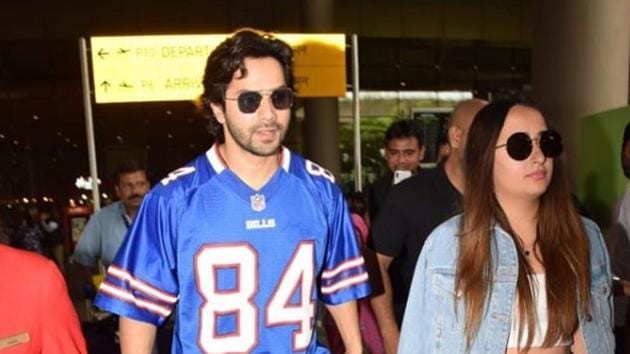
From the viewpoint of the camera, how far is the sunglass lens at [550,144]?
2.51 metres

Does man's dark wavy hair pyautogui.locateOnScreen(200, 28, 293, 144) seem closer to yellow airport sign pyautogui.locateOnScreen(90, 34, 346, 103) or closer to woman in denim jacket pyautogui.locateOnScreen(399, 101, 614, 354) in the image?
woman in denim jacket pyautogui.locateOnScreen(399, 101, 614, 354)

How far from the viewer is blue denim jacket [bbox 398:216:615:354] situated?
8.16 ft

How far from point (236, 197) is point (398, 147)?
2.80 m

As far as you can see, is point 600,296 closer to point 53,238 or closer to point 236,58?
point 236,58

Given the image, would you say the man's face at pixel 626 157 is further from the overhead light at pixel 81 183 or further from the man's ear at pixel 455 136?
the overhead light at pixel 81 183

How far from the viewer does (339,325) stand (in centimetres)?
303

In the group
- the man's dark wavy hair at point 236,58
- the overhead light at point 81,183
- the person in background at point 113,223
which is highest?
the man's dark wavy hair at point 236,58

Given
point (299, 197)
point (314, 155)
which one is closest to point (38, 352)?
point (299, 197)

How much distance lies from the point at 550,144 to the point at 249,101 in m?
1.05

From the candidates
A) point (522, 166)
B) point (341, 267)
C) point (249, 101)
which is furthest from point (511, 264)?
point (249, 101)

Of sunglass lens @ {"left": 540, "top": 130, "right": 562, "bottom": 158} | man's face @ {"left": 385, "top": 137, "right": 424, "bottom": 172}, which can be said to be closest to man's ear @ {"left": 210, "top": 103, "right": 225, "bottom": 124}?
sunglass lens @ {"left": 540, "top": 130, "right": 562, "bottom": 158}

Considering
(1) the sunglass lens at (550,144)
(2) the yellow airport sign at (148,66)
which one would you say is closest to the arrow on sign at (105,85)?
(2) the yellow airport sign at (148,66)

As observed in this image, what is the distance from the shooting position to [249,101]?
2680mm

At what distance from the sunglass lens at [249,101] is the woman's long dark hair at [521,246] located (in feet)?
2.50
